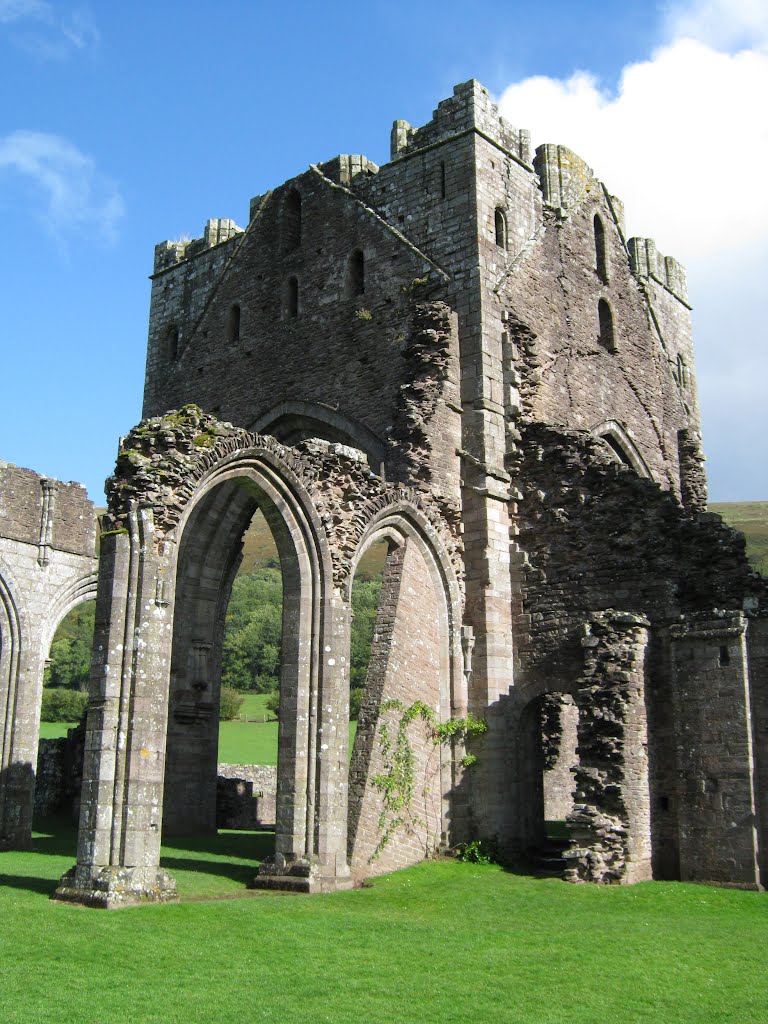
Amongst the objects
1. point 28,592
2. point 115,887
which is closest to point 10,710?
point 28,592

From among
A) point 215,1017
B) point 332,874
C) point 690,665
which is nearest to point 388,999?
point 215,1017

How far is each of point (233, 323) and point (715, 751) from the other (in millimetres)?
11290

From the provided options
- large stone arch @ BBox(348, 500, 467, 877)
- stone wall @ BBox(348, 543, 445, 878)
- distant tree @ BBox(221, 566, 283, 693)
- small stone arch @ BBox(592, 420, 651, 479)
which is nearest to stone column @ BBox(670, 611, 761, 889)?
large stone arch @ BBox(348, 500, 467, 877)

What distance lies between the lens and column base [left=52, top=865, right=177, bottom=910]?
922 centimetres

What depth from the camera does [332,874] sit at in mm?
11094

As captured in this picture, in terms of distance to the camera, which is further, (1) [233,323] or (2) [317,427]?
(1) [233,323]

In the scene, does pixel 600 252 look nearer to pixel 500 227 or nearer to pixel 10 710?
pixel 500 227

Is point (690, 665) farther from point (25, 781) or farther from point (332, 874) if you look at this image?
point (25, 781)

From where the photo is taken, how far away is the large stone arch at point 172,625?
9.71m

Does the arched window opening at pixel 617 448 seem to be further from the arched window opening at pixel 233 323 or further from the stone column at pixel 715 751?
the arched window opening at pixel 233 323

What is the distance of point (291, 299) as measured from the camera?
1834 centimetres

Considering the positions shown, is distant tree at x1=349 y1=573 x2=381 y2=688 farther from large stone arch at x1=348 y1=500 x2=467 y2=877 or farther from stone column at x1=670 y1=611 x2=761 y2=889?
stone column at x1=670 y1=611 x2=761 y2=889

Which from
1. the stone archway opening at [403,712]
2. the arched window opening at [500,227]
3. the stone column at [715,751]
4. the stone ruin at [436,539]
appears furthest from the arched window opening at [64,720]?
the stone column at [715,751]

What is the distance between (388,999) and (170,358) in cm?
1516
